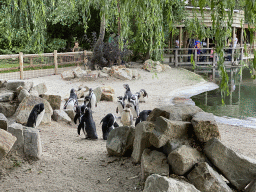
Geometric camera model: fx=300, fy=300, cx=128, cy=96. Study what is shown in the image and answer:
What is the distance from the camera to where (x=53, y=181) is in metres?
3.60

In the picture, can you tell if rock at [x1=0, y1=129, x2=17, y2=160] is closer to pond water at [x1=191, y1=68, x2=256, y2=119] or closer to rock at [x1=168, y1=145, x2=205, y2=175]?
rock at [x1=168, y1=145, x2=205, y2=175]

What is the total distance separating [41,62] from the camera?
15984 mm

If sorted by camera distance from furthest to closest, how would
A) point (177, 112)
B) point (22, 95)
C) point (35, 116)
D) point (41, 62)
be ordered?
1. point (41, 62)
2. point (22, 95)
3. point (35, 116)
4. point (177, 112)

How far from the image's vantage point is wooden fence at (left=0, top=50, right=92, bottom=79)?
47.2 feet

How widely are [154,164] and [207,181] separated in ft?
1.95

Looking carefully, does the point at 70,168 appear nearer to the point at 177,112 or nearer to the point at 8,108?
the point at 177,112

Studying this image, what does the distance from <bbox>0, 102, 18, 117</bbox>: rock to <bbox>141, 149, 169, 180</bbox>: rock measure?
14.9ft

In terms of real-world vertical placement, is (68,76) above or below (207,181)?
above

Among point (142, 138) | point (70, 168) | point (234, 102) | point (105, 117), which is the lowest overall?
point (234, 102)

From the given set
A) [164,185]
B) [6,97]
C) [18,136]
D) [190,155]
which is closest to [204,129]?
[190,155]

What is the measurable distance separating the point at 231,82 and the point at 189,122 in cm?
1390

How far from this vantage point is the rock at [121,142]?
418 cm

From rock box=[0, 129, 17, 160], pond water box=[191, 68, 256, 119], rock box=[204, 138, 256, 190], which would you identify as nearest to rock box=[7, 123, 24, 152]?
rock box=[0, 129, 17, 160]

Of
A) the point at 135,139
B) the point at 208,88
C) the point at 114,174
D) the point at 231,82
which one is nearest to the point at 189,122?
the point at 135,139
